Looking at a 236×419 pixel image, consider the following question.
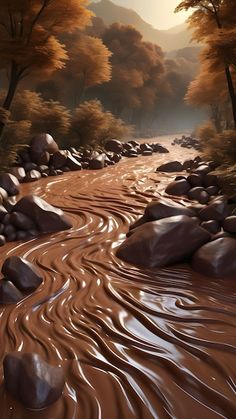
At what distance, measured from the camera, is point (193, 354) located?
1.88 metres

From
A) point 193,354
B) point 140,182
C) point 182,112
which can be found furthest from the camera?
point 182,112

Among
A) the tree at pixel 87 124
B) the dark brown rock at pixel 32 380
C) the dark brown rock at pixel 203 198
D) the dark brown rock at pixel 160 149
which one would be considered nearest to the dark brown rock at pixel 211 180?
the dark brown rock at pixel 203 198

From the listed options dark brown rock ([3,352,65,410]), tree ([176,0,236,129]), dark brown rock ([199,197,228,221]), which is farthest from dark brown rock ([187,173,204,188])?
dark brown rock ([3,352,65,410])

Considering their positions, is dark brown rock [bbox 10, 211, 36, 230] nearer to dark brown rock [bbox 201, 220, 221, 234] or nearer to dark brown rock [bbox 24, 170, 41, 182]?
dark brown rock [bbox 201, 220, 221, 234]

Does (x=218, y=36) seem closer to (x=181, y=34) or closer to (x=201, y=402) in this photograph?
(x=201, y=402)

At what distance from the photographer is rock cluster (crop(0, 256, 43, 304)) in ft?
7.98

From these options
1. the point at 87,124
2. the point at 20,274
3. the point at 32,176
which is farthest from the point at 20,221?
the point at 87,124

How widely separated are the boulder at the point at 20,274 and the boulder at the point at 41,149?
17.4 feet

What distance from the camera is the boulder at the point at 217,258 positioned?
9.15ft

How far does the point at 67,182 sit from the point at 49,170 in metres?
1.02

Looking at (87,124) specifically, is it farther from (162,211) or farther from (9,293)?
(9,293)

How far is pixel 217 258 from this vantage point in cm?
285

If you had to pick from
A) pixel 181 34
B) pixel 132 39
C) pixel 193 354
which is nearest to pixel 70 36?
pixel 132 39

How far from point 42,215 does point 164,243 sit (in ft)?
4.66
